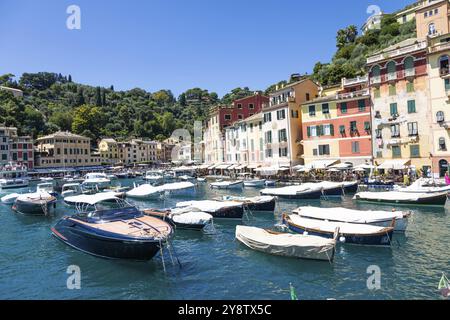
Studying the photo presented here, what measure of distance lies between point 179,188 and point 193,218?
25.0 m

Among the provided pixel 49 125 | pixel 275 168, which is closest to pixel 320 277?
pixel 275 168


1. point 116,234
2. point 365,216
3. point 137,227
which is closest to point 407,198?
point 365,216

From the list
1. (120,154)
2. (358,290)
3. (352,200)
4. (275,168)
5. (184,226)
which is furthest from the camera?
(120,154)

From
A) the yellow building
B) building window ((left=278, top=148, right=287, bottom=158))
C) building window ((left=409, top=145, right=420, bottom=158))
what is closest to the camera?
building window ((left=409, top=145, right=420, bottom=158))

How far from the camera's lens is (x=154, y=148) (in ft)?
473

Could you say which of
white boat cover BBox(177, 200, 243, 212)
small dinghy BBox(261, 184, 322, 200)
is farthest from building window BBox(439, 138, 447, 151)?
white boat cover BBox(177, 200, 243, 212)

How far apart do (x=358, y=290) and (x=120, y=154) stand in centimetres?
12880

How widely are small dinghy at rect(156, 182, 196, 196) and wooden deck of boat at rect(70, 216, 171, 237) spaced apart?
1130 inches

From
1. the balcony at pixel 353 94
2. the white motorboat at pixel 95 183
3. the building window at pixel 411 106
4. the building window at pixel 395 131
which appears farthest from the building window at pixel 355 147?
the white motorboat at pixel 95 183

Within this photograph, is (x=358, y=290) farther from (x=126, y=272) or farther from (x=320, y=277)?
(x=126, y=272)

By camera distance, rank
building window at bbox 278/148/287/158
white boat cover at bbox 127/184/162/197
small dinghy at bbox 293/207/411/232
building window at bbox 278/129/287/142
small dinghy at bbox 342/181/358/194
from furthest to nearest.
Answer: building window at bbox 278/148/287/158
building window at bbox 278/129/287/142
white boat cover at bbox 127/184/162/197
small dinghy at bbox 342/181/358/194
small dinghy at bbox 293/207/411/232

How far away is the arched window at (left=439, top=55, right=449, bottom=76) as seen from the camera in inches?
1651

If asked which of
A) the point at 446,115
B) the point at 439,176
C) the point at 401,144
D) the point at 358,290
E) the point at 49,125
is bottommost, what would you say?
the point at 358,290

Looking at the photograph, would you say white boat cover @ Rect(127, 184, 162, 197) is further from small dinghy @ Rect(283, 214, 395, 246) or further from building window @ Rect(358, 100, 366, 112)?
building window @ Rect(358, 100, 366, 112)
